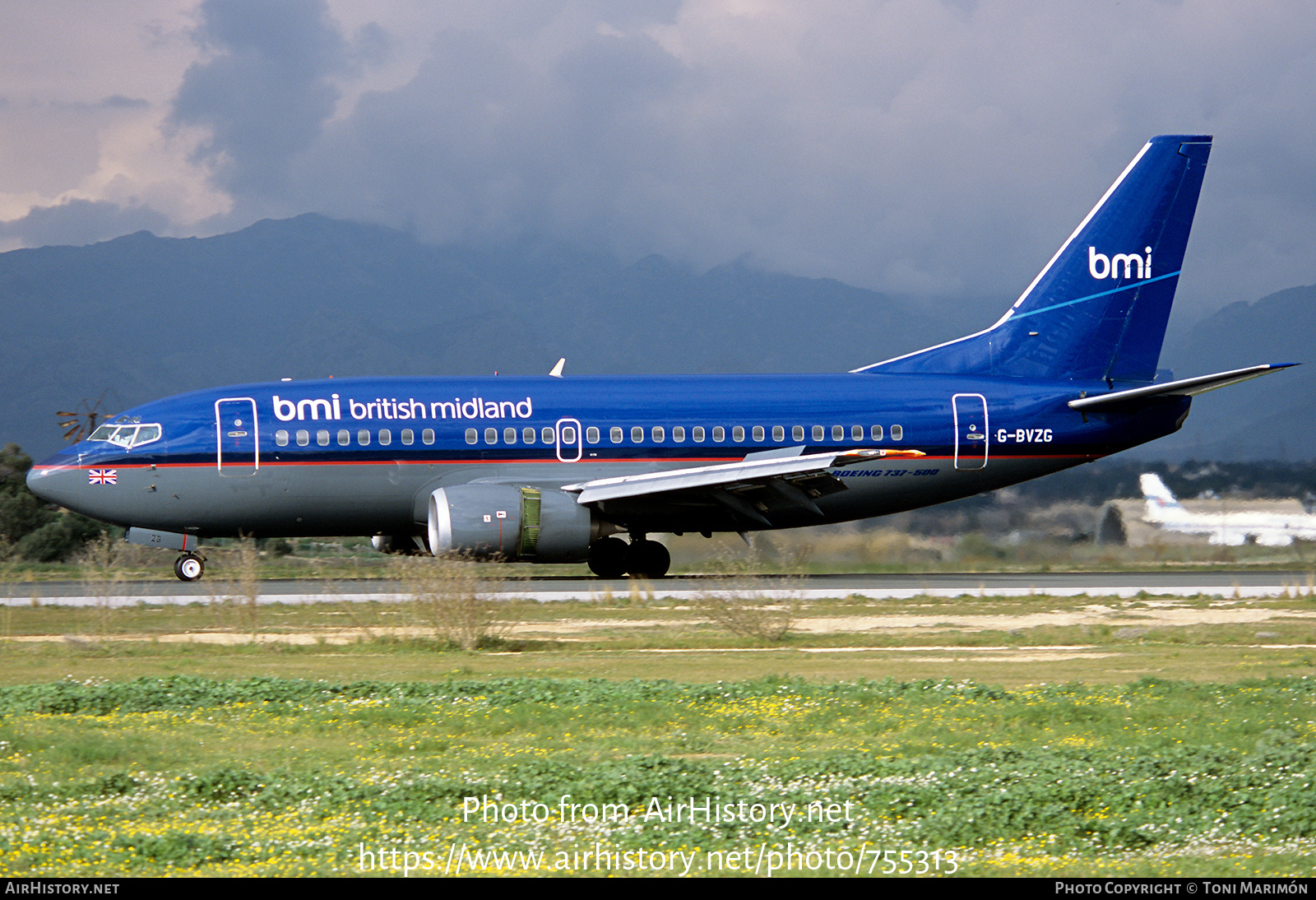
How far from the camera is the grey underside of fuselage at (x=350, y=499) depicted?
96.1ft

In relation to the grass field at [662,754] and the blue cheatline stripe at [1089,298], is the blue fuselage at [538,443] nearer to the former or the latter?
the blue cheatline stripe at [1089,298]

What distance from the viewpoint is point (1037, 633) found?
68.3 ft

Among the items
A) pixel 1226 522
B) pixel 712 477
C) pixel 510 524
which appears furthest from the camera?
pixel 1226 522

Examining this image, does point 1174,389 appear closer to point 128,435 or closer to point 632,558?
point 632,558

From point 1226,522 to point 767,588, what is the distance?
15.2m

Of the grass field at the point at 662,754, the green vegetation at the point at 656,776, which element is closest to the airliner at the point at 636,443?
the grass field at the point at 662,754

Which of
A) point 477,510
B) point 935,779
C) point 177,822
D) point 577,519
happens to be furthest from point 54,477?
point 935,779

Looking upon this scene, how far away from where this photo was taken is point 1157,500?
34219 mm

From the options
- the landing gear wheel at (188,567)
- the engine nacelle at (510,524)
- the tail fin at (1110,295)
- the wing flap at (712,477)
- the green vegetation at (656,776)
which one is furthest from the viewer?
the tail fin at (1110,295)

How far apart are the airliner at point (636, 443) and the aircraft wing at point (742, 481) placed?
60 millimetres

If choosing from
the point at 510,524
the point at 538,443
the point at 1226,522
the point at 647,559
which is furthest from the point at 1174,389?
the point at 510,524

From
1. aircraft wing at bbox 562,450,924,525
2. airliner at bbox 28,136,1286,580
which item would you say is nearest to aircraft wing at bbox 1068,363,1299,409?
airliner at bbox 28,136,1286,580

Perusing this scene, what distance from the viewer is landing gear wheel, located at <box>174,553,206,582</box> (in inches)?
1177

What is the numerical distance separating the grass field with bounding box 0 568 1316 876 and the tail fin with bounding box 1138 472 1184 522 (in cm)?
1355
